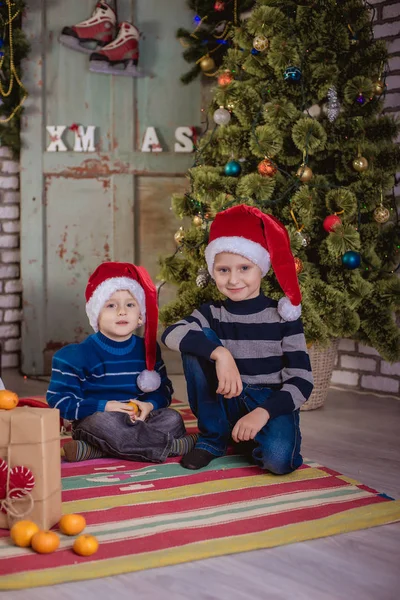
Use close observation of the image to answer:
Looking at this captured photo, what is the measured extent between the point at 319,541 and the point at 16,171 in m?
3.36

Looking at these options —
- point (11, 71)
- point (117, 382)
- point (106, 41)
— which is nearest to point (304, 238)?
point (117, 382)

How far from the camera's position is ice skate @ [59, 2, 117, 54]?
13.9 ft

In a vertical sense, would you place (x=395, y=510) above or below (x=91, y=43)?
below

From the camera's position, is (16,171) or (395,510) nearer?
(395,510)

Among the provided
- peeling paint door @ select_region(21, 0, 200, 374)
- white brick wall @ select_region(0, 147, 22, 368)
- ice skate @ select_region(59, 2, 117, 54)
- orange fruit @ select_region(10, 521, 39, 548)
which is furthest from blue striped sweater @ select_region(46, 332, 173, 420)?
ice skate @ select_region(59, 2, 117, 54)

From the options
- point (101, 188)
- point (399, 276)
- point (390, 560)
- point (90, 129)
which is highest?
point (90, 129)

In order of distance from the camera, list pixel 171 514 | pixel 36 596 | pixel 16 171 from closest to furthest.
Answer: pixel 36 596, pixel 171 514, pixel 16 171

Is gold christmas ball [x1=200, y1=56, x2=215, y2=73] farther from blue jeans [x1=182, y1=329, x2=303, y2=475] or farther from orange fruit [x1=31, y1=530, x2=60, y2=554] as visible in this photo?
orange fruit [x1=31, y1=530, x2=60, y2=554]

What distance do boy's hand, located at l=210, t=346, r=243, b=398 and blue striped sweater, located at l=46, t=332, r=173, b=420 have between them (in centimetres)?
38

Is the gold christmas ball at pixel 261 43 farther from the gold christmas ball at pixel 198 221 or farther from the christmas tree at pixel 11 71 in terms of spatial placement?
the christmas tree at pixel 11 71

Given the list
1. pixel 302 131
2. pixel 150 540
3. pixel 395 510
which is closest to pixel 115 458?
pixel 150 540

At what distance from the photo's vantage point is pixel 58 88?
14.3 ft

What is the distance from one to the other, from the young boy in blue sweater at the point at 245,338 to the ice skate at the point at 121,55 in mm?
1952

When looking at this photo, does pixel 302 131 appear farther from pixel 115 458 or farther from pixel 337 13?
pixel 115 458
